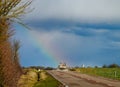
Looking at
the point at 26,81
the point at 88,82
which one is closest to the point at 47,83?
the point at 26,81

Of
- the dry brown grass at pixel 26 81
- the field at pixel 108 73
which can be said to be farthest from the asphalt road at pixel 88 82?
the field at pixel 108 73

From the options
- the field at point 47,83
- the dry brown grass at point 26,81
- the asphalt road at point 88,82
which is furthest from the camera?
the asphalt road at point 88,82

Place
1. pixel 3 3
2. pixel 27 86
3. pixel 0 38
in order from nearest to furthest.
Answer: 1. pixel 3 3
2. pixel 0 38
3. pixel 27 86

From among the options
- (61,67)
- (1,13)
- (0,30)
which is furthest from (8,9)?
(61,67)

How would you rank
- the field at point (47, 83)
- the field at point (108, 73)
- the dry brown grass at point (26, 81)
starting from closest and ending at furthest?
the dry brown grass at point (26, 81) → the field at point (47, 83) → the field at point (108, 73)

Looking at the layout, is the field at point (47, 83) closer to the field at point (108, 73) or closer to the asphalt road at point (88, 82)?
the asphalt road at point (88, 82)

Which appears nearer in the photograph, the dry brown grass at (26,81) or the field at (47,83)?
the dry brown grass at (26,81)

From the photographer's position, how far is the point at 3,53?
23.6 m

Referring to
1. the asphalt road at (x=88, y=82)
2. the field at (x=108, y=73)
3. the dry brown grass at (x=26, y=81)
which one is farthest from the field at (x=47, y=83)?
the field at (x=108, y=73)

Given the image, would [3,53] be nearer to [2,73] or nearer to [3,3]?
[2,73]

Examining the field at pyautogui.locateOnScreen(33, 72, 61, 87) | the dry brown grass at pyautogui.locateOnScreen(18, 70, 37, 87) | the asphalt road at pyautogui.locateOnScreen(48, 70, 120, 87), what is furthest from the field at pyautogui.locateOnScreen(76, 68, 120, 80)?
the field at pyautogui.locateOnScreen(33, 72, 61, 87)

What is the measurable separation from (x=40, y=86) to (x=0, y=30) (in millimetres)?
20113

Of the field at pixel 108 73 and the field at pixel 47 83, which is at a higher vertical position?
the field at pixel 108 73

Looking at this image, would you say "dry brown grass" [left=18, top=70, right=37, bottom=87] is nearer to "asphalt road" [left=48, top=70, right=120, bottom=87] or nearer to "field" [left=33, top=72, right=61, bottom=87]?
"field" [left=33, top=72, right=61, bottom=87]
